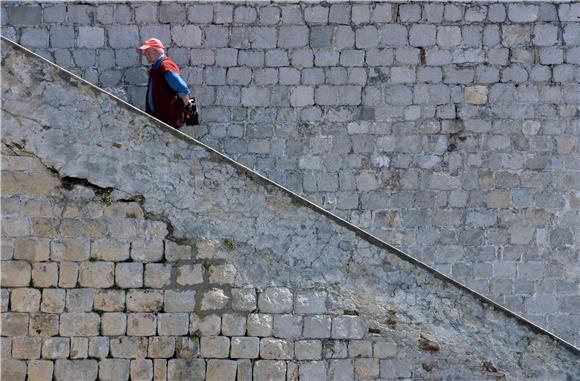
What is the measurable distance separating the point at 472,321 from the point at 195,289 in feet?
5.93

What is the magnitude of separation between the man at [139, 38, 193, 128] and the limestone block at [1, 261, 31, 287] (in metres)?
2.60

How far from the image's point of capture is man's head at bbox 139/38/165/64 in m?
9.45

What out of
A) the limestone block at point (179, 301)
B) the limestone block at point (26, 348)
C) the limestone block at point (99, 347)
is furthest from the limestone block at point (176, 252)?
the limestone block at point (26, 348)

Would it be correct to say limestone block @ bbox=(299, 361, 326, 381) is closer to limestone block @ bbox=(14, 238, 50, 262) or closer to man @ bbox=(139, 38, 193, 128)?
limestone block @ bbox=(14, 238, 50, 262)

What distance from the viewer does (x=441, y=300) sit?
709cm

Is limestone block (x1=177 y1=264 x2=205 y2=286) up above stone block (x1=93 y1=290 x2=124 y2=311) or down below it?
above

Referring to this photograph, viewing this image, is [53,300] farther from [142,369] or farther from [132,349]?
[142,369]

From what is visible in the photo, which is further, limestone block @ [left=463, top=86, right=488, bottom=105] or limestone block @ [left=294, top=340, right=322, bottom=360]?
limestone block @ [left=463, top=86, right=488, bottom=105]

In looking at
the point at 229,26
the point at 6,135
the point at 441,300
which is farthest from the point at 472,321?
the point at 229,26

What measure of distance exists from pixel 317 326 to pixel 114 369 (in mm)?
1353

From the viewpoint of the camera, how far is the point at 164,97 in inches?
374

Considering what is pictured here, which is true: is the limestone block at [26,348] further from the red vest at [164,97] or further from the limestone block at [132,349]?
the red vest at [164,97]

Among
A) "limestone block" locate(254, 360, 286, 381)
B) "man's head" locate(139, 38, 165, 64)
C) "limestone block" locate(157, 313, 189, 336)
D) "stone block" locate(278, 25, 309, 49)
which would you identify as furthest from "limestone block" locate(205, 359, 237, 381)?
"stone block" locate(278, 25, 309, 49)

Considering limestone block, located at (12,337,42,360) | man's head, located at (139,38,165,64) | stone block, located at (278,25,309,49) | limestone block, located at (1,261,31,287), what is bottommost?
limestone block, located at (12,337,42,360)
